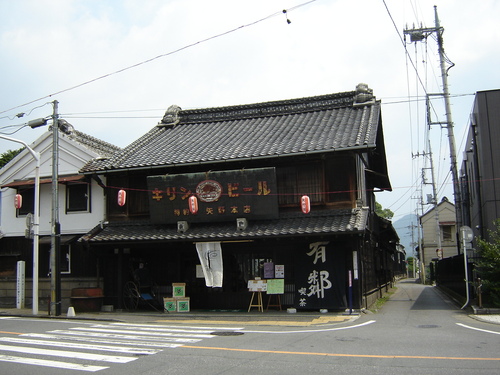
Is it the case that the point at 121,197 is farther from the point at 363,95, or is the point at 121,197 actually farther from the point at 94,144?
the point at 363,95

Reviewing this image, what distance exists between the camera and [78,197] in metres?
23.1

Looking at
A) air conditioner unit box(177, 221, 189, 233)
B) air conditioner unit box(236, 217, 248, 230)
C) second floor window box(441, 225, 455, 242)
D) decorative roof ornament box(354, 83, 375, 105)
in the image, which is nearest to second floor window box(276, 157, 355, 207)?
air conditioner unit box(236, 217, 248, 230)

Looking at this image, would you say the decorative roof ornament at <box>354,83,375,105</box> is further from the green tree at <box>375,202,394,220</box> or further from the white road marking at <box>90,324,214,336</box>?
the green tree at <box>375,202,394,220</box>

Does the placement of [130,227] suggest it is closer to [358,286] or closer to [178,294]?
[178,294]

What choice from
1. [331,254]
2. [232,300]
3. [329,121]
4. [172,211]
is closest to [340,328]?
[331,254]

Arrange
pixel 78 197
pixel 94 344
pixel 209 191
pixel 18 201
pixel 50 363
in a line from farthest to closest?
1. pixel 78 197
2. pixel 18 201
3. pixel 209 191
4. pixel 94 344
5. pixel 50 363

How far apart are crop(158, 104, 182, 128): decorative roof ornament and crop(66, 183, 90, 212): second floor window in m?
5.80

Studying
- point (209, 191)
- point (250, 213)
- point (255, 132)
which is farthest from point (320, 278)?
point (255, 132)

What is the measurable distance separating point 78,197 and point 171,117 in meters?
6.72

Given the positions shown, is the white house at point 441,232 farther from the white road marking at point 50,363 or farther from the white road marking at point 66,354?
the white road marking at point 50,363

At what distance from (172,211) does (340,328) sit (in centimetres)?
903

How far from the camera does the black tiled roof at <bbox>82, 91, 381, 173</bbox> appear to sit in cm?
1966

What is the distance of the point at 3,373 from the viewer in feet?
28.8

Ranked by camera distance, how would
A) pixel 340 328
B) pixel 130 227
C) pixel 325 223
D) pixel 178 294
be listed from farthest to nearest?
1. pixel 130 227
2. pixel 178 294
3. pixel 325 223
4. pixel 340 328
